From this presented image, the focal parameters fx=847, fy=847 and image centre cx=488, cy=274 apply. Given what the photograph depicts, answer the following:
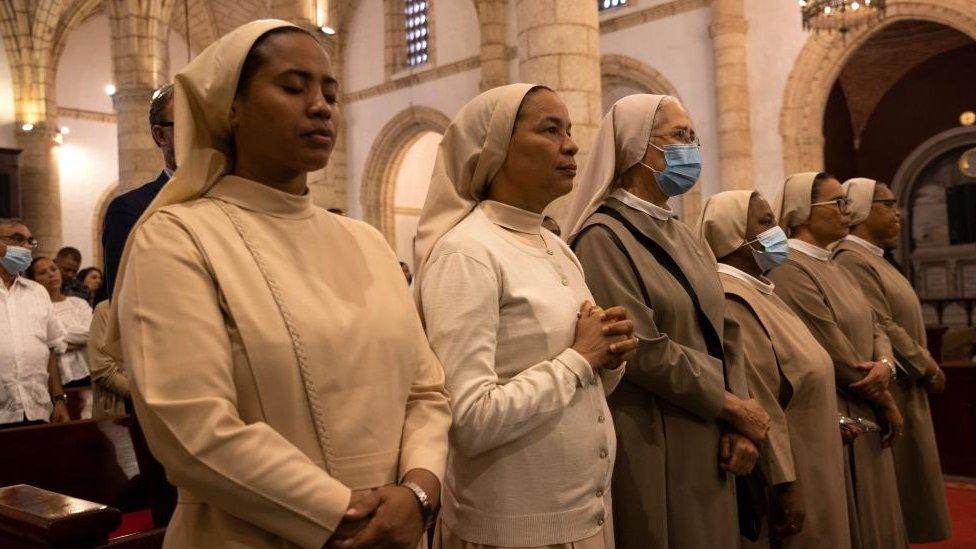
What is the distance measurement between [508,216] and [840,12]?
9.80m

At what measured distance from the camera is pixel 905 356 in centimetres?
441

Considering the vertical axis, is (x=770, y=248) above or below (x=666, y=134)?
below

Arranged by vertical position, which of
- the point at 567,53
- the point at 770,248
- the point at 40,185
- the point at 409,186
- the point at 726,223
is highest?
the point at 40,185

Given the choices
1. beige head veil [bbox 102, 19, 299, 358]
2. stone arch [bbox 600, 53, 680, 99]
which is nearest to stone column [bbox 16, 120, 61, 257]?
stone arch [bbox 600, 53, 680, 99]

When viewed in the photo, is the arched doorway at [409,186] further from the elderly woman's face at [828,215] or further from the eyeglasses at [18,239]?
the elderly woman's face at [828,215]

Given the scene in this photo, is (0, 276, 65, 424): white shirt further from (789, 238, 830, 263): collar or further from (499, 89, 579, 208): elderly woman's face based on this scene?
(789, 238, 830, 263): collar

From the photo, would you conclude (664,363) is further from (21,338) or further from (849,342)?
(21,338)

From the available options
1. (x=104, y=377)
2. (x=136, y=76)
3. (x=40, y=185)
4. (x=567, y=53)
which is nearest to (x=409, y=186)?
A: (x=136, y=76)

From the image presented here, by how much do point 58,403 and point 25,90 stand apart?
1556 cm

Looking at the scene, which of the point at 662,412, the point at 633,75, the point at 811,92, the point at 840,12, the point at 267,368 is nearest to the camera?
the point at 267,368

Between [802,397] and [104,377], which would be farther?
[104,377]

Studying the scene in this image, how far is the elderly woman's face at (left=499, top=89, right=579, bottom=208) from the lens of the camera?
2.29m

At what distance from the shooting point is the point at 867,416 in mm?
3914

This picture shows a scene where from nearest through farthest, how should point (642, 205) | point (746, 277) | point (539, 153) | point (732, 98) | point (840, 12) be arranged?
point (539, 153) → point (642, 205) → point (746, 277) → point (840, 12) → point (732, 98)
